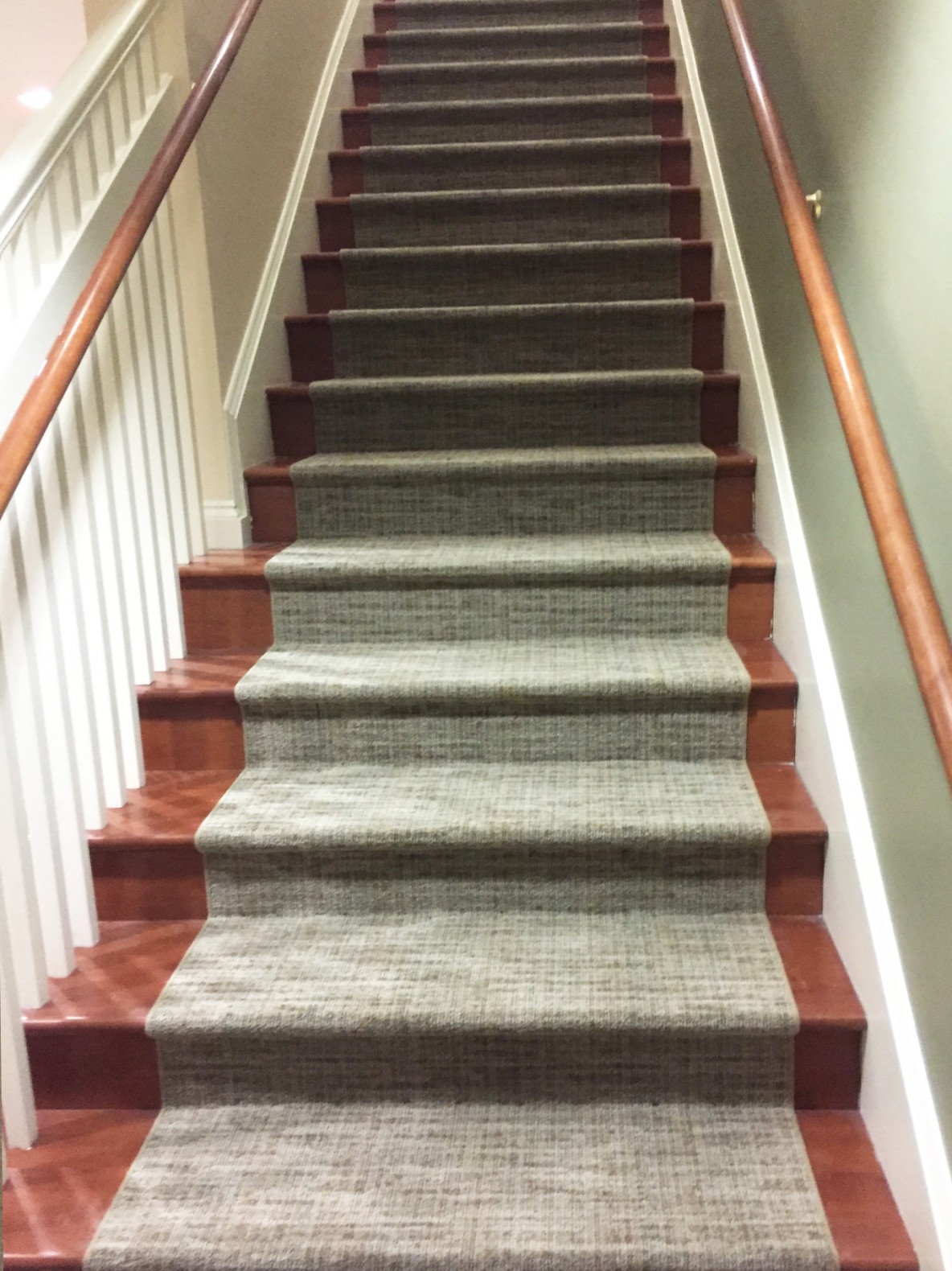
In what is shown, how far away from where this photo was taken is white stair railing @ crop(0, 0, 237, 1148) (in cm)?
139

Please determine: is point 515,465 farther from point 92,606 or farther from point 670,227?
point 670,227

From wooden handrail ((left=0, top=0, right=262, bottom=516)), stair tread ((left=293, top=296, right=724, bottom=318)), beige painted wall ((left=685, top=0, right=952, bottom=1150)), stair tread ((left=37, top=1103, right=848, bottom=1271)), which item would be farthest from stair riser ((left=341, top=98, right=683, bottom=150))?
stair tread ((left=37, top=1103, right=848, bottom=1271))

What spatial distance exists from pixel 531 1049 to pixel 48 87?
470 cm

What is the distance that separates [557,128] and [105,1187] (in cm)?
312

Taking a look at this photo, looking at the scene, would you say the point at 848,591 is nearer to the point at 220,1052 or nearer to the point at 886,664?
the point at 886,664

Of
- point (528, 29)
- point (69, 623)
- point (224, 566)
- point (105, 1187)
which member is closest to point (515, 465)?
point (224, 566)

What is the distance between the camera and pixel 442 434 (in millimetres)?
2334

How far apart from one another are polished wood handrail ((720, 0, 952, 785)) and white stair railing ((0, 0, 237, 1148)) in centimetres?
116

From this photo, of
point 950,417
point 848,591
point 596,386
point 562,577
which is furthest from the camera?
point 596,386

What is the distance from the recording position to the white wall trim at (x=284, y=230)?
7.37 ft

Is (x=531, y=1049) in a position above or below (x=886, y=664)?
below

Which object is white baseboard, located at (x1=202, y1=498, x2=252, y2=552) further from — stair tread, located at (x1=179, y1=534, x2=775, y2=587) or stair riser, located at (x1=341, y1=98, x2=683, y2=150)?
stair riser, located at (x1=341, y1=98, x2=683, y2=150)

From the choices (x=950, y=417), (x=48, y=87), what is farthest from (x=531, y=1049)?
(x=48, y=87)

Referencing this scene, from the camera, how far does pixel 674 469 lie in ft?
6.84
